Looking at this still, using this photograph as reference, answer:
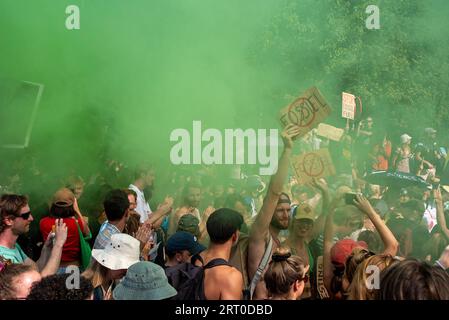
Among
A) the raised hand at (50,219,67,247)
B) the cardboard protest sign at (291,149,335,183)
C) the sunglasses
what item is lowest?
the raised hand at (50,219,67,247)

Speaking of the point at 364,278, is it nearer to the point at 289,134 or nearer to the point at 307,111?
the point at 289,134

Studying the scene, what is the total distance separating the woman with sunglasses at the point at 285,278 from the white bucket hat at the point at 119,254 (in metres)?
0.81

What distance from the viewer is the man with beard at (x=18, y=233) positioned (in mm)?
4125

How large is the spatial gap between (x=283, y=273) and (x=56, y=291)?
90 centimetres

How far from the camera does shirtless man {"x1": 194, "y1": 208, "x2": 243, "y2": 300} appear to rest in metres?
3.42

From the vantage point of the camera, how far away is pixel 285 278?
3189mm

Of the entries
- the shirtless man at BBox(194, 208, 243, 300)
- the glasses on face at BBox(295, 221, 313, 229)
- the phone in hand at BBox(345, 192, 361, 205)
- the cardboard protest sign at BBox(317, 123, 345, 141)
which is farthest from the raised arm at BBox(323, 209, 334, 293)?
the cardboard protest sign at BBox(317, 123, 345, 141)

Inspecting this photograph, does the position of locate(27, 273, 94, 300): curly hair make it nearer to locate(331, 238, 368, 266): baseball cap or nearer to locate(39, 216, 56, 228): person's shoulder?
locate(331, 238, 368, 266): baseball cap

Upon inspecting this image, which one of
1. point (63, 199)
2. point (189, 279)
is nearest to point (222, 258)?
point (189, 279)

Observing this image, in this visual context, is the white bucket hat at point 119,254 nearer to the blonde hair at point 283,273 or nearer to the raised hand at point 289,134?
the blonde hair at point 283,273

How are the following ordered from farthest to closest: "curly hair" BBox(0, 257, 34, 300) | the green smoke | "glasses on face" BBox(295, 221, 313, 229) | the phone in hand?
the green smoke → "glasses on face" BBox(295, 221, 313, 229) → the phone in hand → "curly hair" BBox(0, 257, 34, 300)

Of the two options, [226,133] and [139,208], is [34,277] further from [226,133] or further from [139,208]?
[226,133]

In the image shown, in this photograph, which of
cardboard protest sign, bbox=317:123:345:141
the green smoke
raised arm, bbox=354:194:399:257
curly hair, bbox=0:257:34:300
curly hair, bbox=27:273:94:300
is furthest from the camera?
cardboard protest sign, bbox=317:123:345:141
